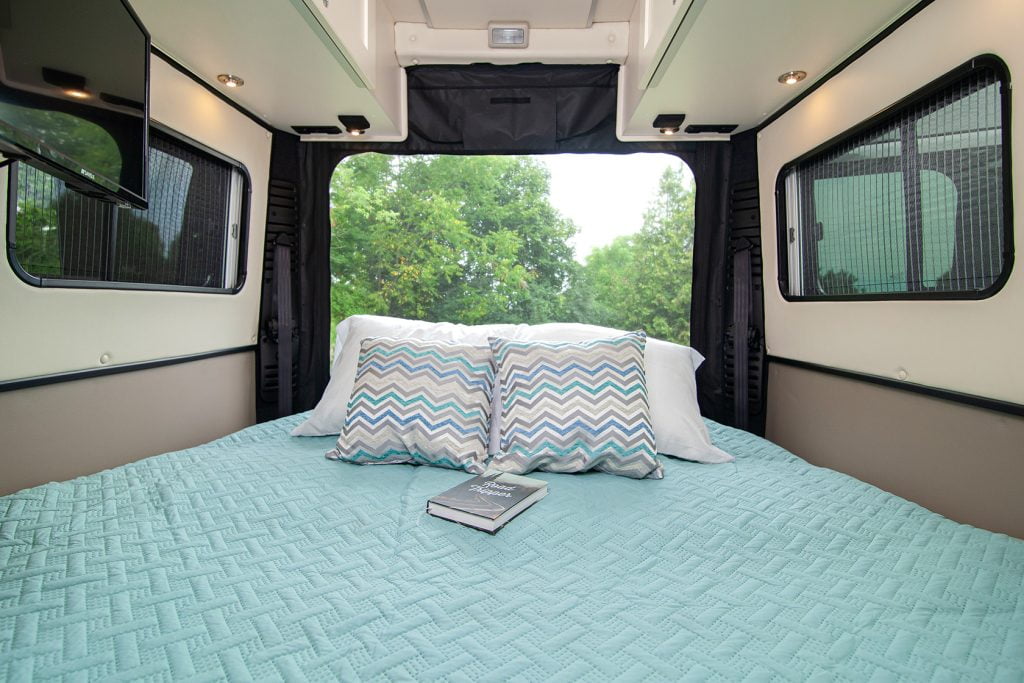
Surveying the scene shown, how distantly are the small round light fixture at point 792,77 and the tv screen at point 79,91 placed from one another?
86.1 inches

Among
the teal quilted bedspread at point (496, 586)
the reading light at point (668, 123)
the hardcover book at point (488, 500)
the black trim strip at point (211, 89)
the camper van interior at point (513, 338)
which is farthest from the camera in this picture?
the reading light at point (668, 123)

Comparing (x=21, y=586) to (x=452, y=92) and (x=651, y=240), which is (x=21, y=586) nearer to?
(x=452, y=92)

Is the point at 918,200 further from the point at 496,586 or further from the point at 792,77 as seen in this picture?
the point at 496,586

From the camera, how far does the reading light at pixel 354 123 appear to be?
230 cm

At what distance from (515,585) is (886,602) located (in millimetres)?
631

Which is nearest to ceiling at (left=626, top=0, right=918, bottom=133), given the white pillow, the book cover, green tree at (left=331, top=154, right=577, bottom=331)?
green tree at (left=331, top=154, right=577, bottom=331)

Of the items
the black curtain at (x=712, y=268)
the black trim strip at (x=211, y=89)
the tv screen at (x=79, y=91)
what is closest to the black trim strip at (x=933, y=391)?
the black curtain at (x=712, y=268)

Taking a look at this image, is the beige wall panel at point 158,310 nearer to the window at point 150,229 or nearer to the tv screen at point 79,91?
the window at point 150,229

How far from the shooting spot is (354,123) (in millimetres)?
2359

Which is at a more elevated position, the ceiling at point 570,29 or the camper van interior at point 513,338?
the ceiling at point 570,29

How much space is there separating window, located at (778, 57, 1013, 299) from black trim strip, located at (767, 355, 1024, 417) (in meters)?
0.27

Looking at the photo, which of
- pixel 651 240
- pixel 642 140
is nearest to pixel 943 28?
pixel 642 140

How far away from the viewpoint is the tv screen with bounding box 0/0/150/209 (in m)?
0.87

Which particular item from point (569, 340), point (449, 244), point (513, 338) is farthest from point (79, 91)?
point (449, 244)
